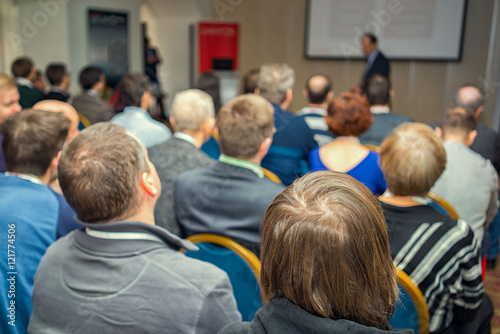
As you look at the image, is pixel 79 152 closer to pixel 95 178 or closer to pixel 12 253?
pixel 95 178

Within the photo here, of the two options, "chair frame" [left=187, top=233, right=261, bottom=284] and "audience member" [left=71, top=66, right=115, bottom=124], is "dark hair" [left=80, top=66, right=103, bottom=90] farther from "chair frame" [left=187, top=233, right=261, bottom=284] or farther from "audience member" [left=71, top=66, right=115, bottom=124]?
"chair frame" [left=187, top=233, right=261, bottom=284]

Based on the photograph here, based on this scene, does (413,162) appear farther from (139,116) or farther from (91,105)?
(91,105)

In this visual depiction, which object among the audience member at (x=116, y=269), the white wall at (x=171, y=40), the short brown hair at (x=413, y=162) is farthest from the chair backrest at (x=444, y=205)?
the white wall at (x=171, y=40)

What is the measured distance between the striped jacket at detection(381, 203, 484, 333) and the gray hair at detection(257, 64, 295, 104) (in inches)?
81.2

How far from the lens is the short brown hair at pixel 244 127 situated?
73.4 inches

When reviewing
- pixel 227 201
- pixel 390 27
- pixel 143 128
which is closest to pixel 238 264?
pixel 227 201

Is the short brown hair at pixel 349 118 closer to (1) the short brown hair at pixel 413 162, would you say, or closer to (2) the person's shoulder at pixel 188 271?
(1) the short brown hair at pixel 413 162

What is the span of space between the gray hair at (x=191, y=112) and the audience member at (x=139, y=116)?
22.8 inches

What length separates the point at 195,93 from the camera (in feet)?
8.58

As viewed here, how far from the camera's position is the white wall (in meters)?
9.66

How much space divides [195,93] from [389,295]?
81.8 inches

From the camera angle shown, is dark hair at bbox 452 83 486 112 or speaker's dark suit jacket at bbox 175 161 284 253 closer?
speaker's dark suit jacket at bbox 175 161 284 253

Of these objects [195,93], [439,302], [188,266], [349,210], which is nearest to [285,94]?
[195,93]

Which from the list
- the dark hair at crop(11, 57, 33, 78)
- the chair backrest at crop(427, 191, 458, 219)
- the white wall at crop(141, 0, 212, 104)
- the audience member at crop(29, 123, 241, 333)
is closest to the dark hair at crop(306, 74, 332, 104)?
the chair backrest at crop(427, 191, 458, 219)
